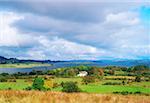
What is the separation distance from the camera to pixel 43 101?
25.4 ft

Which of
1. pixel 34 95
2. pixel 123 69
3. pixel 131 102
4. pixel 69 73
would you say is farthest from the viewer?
pixel 123 69

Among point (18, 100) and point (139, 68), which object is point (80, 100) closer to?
point (18, 100)

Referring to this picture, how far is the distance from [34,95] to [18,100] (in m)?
0.46

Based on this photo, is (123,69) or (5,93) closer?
(5,93)

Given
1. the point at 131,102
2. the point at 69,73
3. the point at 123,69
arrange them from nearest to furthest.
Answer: the point at 131,102, the point at 69,73, the point at 123,69

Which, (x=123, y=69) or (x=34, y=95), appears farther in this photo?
(x=123, y=69)

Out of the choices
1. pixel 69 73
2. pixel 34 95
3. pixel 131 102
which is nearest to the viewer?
pixel 131 102

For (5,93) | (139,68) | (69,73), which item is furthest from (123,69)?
(5,93)

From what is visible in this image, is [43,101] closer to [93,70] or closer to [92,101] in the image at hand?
[92,101]

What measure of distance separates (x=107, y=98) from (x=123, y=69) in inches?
5172

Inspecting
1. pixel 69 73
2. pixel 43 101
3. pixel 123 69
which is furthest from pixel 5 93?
pixel 123 69

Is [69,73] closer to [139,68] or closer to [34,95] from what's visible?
[139,68]

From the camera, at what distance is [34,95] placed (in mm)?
8258

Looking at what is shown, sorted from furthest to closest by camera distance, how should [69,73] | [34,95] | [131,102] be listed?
[69,73], [34,95], [131,102]
